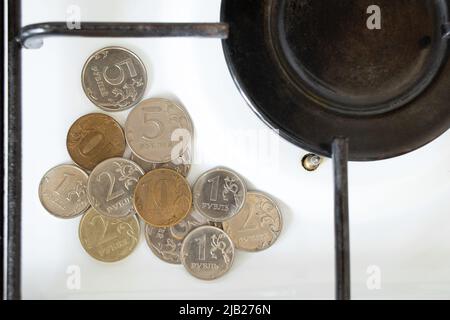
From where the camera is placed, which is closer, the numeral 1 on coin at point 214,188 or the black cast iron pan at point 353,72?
the black cast iron pan at point 353,72

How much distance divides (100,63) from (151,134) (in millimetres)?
121

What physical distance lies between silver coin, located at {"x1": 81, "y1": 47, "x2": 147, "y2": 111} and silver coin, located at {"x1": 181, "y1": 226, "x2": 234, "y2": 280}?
21cm

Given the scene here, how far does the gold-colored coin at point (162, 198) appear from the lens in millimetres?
738

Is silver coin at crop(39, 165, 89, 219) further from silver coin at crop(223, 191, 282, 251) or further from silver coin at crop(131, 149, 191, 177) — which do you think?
silver coin at crop(223, 191, 282, 251)

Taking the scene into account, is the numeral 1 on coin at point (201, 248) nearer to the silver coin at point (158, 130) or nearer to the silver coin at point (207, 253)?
the silver coin at point (207, 253)

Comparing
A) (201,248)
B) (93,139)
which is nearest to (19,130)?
(93,139)

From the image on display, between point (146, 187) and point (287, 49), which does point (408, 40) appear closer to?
point (287, 49)

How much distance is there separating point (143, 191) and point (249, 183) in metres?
0.15

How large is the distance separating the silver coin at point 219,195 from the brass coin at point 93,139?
0.13m

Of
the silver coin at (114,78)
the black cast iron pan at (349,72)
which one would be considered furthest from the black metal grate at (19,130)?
the silver coin at (114,78)

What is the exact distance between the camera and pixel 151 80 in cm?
75

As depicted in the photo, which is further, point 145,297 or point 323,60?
point 145,297

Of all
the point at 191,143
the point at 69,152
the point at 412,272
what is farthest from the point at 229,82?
the point at 412,272

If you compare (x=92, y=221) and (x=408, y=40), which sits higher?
(x=408, y=40)
